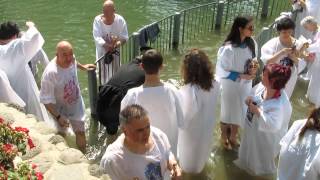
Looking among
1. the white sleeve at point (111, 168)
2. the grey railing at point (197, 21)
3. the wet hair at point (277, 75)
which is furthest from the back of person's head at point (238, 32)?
the white sleeve at point (111, 168)

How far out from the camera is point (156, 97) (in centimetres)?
530

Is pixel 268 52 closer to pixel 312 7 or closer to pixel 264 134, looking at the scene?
pixel 264 134

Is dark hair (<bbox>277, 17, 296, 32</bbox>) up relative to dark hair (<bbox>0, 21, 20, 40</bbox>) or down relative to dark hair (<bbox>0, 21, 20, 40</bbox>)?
up

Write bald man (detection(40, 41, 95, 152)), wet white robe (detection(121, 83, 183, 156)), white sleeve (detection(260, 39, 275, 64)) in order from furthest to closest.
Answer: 1. white sleeve (detection(260, 39, 275, 64))
2. bald man (detection(40, 41, 95, 152))
3. wet white robe (detection(121, 83, 183, 156))

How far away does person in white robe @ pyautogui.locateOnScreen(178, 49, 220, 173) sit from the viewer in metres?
5.57

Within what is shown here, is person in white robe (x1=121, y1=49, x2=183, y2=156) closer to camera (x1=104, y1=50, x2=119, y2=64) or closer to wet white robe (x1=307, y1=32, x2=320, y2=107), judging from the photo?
camera (x1=104, y1=50, x2=119, y2=64)

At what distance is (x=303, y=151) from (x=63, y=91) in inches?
126

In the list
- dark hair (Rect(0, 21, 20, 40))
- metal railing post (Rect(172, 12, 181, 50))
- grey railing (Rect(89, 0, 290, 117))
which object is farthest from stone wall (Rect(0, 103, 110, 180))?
metal railing post (Rect(172, 12, 181, 50))

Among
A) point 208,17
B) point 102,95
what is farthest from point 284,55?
point 208,17

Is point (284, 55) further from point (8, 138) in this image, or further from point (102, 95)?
point (8, 138)

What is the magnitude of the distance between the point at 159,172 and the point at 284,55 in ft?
Answer: 11.3

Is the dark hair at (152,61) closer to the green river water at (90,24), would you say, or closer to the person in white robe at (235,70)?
the person in white robe at (235,70)

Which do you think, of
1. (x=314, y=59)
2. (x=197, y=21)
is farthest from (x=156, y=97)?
(x=197, y=21)

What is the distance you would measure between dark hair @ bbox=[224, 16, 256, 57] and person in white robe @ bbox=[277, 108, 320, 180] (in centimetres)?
177
